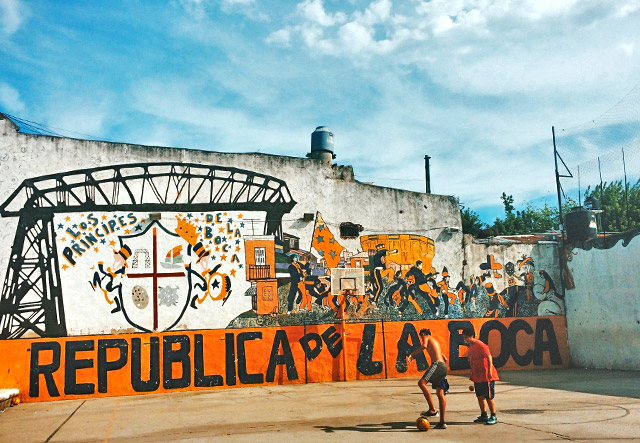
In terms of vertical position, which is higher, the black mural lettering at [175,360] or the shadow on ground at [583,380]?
the black mural lettering at [175,360]

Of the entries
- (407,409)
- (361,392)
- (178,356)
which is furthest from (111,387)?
(407,409)

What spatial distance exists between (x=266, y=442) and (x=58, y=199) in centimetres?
1080

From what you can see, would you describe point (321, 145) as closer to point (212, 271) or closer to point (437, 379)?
point (212, 271)

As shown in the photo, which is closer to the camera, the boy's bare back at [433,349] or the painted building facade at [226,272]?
the boy's bare back at [433,349]

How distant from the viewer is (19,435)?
10.1 meters

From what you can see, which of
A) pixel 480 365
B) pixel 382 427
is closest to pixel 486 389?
pixel 480 365

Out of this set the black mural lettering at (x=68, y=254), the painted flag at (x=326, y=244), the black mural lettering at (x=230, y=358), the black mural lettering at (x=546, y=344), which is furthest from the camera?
the black mural lettering at (x=546, y=344)

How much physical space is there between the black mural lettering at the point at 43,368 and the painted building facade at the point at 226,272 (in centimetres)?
4

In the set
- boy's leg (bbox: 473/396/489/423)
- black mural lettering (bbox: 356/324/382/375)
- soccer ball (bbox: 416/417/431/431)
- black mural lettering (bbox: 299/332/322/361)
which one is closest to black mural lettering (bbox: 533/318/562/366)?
black mural lettering (bbox: 356/324/382/375)

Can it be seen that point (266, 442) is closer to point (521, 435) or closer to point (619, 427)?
point (521, 435)

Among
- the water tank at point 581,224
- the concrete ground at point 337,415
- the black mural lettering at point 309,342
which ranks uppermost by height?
the water tank at point 581,224

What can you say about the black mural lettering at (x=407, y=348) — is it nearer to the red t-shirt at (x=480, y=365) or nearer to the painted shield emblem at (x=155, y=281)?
the painted shield emblem at (x=155, y=281)

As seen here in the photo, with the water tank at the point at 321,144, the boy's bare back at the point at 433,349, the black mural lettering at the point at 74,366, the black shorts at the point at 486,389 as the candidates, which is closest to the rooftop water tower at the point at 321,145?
the water tank at the point at 321,144

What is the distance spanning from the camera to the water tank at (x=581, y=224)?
1911 centimetres
